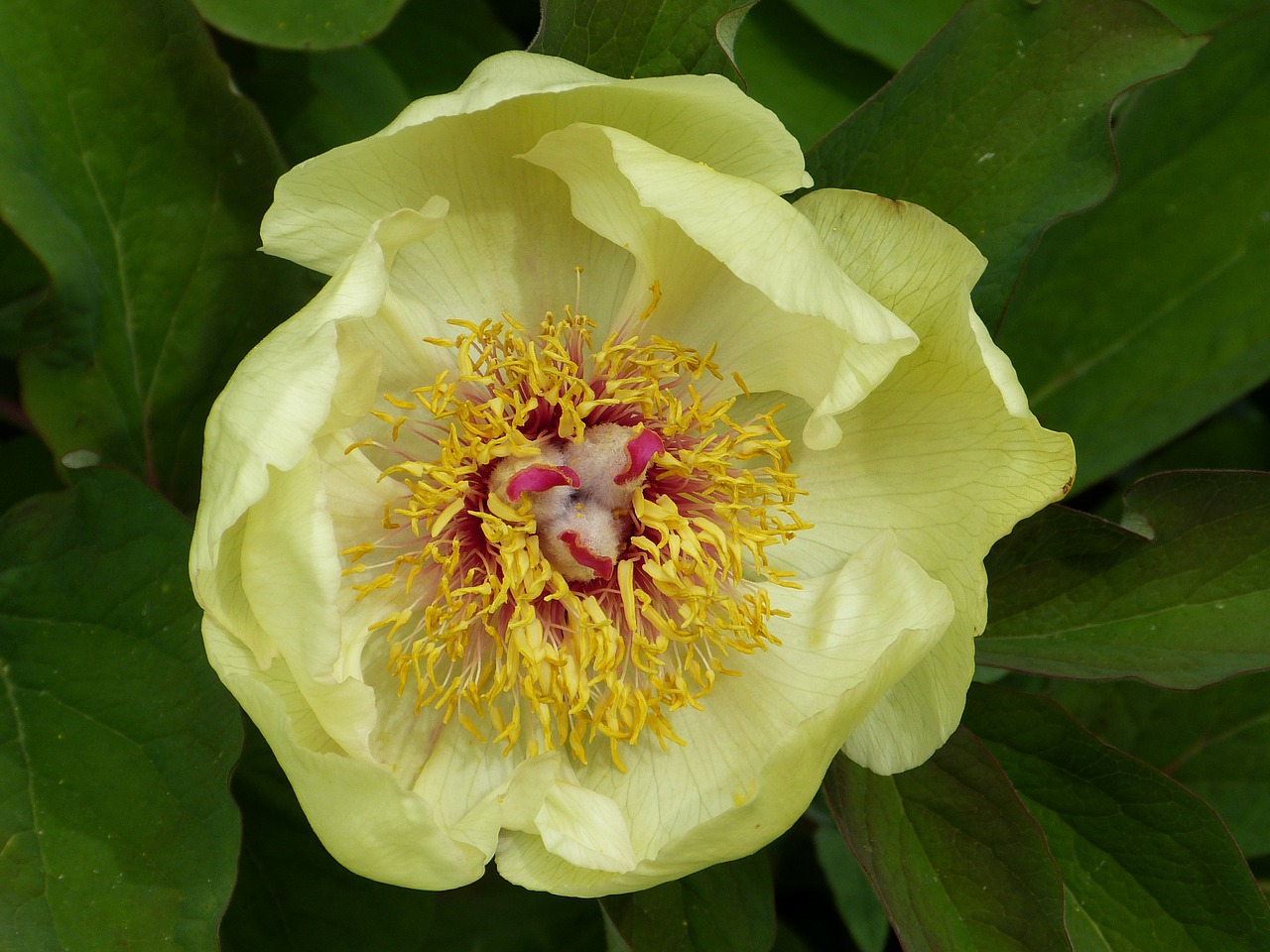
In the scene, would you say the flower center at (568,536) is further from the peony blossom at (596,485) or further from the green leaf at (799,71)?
the green leaf at (799,71)

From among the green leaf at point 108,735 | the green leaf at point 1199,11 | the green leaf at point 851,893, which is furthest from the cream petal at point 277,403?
the green leaf at point 1199,11

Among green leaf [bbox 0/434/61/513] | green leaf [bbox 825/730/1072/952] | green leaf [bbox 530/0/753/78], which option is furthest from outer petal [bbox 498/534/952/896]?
green leaf [bbox 0/434/61/513]

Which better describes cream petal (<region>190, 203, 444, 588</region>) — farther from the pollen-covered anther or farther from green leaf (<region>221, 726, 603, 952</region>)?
green leaf (<region>221, 726, 603, 952</region>)

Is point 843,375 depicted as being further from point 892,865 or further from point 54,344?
point 54,344

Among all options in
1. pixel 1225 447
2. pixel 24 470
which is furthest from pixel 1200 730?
pixel 24 470

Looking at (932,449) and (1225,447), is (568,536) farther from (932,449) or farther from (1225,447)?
(1225,447)
